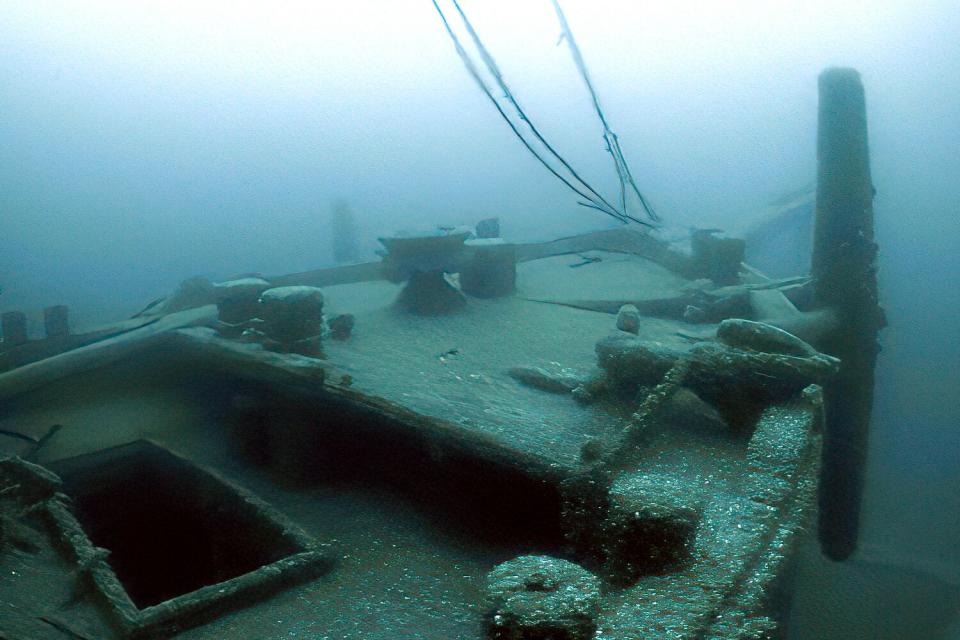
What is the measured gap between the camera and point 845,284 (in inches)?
254

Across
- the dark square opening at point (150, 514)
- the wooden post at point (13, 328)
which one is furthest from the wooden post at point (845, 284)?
the wooden post at point (13, 328)

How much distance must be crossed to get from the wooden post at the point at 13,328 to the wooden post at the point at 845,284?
8.04 metres

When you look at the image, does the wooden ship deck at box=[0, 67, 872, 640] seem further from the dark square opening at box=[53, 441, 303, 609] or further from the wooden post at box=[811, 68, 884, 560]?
the wooden post at box=[811, 68, 884, 560]

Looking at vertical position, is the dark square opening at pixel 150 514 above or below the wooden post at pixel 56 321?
below

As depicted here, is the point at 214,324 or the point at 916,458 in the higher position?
the point at 214,324

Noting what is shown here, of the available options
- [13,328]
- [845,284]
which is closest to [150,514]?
[13,328]

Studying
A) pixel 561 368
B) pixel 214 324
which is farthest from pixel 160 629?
pixel 214 324

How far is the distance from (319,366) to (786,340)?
2.98 metres

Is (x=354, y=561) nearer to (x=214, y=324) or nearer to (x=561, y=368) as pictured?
(x=561, y=368)

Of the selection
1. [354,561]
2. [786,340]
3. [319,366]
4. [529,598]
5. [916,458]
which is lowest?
[916,458]

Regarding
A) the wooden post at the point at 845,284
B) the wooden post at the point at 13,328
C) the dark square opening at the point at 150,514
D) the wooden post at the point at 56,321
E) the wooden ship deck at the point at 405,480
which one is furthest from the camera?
the wooden post at the point at 845,284

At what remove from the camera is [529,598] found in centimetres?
203

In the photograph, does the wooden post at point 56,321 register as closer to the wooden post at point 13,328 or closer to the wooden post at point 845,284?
the wooden post at point 13,328

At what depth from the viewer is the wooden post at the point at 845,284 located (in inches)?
252
